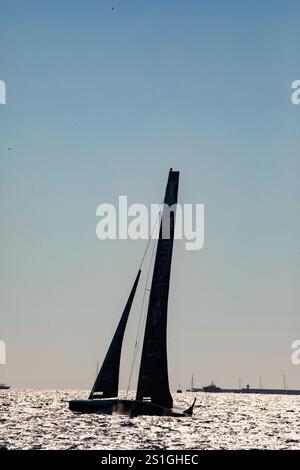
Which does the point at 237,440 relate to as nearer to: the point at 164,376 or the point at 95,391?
the point at 164,376

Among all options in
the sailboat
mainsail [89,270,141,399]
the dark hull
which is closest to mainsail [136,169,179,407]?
the sailboat

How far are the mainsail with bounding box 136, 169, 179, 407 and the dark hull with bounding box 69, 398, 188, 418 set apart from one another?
1131 mm

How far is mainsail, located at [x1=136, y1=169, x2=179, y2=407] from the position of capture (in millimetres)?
68312

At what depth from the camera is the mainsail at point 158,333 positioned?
6831 centimetres

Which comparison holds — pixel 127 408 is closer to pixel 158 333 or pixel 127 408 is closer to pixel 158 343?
pixel 158 343

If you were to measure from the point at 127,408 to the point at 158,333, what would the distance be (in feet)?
22.0

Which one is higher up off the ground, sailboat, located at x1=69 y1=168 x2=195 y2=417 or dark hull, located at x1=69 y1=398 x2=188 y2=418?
sailboat, located at x1=69 y1=168 x2=195 y2=417

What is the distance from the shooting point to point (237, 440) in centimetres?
6444

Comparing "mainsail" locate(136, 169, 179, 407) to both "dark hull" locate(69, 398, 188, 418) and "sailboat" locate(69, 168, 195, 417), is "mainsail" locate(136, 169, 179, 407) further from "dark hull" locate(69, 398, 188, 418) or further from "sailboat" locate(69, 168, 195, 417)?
"dark hull" locate(69, 398, 188, 418)

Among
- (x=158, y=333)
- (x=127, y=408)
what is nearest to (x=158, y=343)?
(x=158, y=333)

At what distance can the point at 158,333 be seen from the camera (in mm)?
68250
